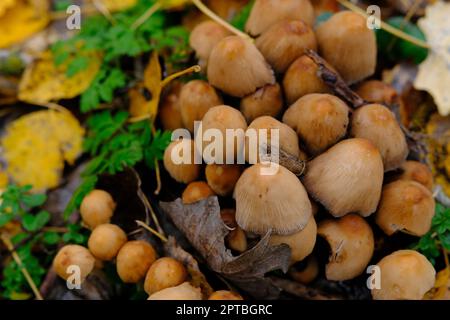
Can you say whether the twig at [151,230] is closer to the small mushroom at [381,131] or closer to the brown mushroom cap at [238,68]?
the brown mushroom cap at [238,68]

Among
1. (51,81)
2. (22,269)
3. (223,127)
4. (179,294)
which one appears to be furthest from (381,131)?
(51,81)

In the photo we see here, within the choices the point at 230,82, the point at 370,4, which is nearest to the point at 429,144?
the point at 370,4

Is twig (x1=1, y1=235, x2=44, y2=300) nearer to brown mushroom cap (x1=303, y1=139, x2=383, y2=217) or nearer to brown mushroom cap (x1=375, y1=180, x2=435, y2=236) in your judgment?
brown mushroom cap (x1=303, y1=139, x2=383, y2=217)

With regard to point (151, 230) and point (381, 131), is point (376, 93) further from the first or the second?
point (151, 230)

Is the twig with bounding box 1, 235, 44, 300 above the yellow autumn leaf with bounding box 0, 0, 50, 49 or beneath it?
beneath

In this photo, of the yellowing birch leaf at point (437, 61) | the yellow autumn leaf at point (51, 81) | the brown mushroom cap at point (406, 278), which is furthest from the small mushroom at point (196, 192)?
the yellowing birch leaf at point (437, 61)

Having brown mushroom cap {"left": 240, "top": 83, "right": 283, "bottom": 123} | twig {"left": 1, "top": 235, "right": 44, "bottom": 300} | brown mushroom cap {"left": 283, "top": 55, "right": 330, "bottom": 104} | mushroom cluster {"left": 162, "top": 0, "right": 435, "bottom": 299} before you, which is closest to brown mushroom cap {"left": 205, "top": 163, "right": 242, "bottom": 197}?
mushroom cluster {"left": 162, "top": 0, "right": 435, "bottom": 299}
